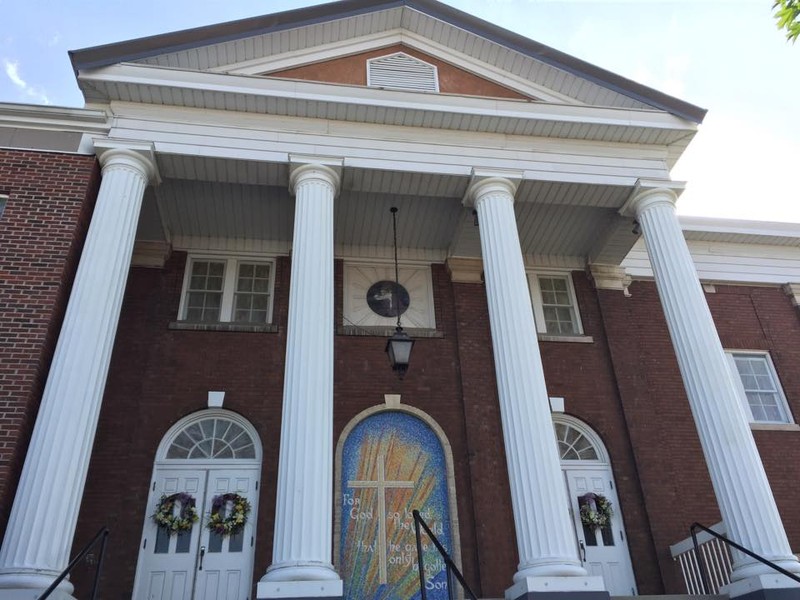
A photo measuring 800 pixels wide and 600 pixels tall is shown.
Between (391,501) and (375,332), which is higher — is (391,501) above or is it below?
below

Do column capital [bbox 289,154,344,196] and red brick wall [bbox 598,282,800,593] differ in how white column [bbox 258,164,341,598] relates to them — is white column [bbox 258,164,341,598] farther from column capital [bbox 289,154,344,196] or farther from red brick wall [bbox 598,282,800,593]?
red brick wall [bbox 598,282,800,593]

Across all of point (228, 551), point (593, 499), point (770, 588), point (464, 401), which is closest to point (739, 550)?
point (770, 588)

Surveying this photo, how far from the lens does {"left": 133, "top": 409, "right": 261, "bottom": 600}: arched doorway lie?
9680 mm

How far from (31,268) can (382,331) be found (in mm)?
5769

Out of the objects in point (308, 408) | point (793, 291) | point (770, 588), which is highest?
point (793, 291)

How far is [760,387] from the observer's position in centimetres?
1295

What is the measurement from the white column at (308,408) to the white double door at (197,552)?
10.2 feet

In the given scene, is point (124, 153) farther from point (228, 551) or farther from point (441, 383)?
point (441, 383)

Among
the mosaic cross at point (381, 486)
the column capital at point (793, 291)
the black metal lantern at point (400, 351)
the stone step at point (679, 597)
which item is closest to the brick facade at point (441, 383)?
the column capital at point (793, 291)

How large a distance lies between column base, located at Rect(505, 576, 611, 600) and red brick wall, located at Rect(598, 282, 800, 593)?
13.7 feet

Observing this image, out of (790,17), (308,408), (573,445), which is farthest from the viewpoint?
(573,445)

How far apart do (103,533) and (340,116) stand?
6.61 meters

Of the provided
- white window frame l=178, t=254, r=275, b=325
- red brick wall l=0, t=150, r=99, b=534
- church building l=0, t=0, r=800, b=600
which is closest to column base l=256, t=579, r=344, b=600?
church building l=0, t=0, r=800, b=600

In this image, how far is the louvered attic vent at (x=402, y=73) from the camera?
1122 cm
